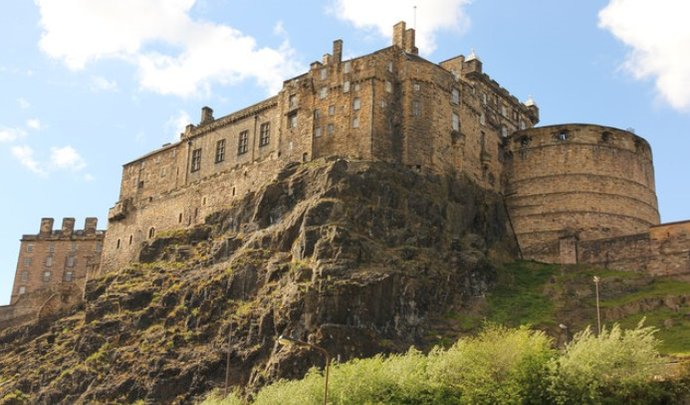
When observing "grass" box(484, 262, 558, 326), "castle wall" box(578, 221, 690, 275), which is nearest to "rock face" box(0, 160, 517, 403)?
"grass" box(484, 262, 558, 326)

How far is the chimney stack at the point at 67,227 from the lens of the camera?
382 ft

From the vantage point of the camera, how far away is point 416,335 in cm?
6619

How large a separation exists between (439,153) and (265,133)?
55.2 feet

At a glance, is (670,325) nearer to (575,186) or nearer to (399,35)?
(575,186)

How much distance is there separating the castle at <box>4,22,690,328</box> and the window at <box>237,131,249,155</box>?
0.12 metres

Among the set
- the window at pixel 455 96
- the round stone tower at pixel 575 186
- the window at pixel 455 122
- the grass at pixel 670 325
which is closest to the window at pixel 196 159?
the window at pixel 455 122

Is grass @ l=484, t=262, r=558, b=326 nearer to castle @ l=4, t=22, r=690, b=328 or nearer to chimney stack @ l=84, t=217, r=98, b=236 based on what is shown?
castle @ l=4, t=22, r=690, b=328

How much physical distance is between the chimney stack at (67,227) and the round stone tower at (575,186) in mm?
58308

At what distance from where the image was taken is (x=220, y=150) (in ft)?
294

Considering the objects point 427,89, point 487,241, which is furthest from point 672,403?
point 427,89

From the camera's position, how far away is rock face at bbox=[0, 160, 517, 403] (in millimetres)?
64688

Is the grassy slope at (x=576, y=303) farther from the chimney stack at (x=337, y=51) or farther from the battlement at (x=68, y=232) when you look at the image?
the battlement at (x=68, y=232)

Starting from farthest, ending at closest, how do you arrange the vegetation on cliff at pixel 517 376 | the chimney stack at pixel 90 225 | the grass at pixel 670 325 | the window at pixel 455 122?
the chimney stack at pixel 90 225 < the window at pixel 455 122 < the grass at pixel 670 325 < the vegetation on cliff at pixel 517 376

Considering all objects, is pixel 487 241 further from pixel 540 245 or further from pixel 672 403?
pixel 672 403
